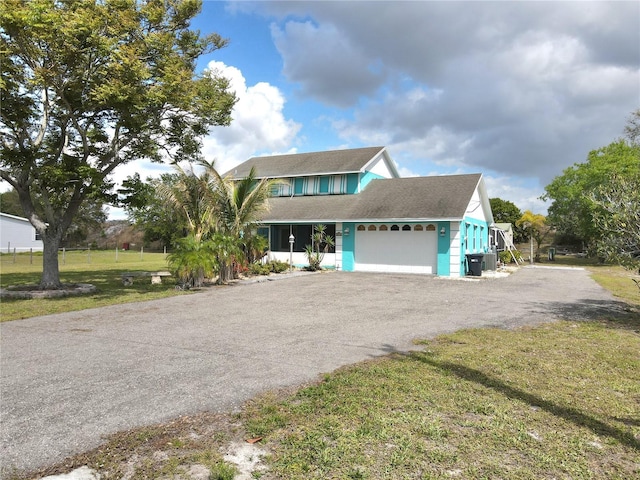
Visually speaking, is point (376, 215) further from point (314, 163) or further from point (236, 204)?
point (314, 163)

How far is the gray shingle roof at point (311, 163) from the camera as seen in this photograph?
2569 cm

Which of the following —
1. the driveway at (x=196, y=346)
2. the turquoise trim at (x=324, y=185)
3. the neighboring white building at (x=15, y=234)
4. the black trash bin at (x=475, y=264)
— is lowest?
the driveway at (x=196, y=346)

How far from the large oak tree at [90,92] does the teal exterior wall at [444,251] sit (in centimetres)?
1067

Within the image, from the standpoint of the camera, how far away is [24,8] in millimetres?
11516

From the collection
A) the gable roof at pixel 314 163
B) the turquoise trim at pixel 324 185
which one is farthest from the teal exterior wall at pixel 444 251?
the turquoise trim at pixel 324 185

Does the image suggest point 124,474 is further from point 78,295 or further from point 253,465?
point 78,295

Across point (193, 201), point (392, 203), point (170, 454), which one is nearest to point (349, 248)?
point (392, 203)

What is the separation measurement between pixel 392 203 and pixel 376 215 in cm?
146

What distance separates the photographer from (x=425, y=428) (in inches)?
151

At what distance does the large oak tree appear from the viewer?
1221 cm

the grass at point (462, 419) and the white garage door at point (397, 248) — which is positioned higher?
the white garage door at point (397, 248)

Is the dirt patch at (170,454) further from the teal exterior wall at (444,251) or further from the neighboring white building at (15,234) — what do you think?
the neighboring white building at (15,234)

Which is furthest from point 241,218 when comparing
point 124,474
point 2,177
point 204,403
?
point 124,474

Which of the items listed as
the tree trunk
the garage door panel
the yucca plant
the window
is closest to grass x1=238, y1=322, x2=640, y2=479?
the tree trunk
